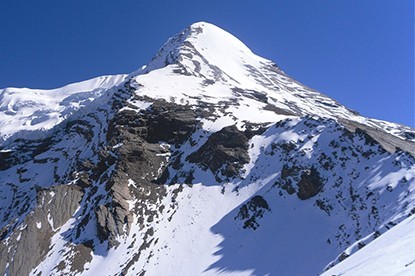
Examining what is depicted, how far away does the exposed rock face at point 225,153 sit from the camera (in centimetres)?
→ 6618

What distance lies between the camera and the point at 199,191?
2500 inches

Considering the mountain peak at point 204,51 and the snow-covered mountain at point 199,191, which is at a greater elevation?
the mountain peak at point 204,51

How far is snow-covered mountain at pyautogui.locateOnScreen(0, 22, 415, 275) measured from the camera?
47.2 meters

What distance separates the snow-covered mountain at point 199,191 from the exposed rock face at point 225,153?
0.22 metres

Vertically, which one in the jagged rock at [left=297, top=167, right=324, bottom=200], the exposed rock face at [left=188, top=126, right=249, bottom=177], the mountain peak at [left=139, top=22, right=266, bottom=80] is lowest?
the jagged rock at [left=297, top=167, right=324, bottom=200]

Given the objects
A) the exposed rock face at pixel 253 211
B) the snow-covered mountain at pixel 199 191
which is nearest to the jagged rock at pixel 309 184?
the snow-covered mountain at pixel 199 191

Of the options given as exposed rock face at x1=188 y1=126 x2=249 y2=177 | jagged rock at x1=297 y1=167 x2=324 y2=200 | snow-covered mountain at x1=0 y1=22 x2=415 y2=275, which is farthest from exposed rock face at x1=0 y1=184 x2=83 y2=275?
jagged rock at x1=297 y1=167 x2=324 y2=200

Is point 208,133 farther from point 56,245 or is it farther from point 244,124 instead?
point 56,245

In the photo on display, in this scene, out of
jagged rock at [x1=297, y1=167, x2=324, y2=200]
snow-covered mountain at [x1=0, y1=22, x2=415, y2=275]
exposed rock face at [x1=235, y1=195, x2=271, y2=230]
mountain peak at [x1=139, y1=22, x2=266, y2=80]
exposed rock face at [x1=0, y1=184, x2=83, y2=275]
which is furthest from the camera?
mountain peak at [x1=139, y1=22, x2=266, y2=80]

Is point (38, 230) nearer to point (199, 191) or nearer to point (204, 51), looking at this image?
point (199, 191)

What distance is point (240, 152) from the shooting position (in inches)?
2667

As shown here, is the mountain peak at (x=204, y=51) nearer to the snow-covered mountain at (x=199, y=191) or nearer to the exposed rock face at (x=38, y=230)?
the snow-covered mountain at (x=199, y=191)

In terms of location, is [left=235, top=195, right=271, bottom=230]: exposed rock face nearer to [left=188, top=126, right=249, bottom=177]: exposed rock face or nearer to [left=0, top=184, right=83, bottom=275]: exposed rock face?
[left=188, top=126, right=249, bottom=177]: exposed rock face

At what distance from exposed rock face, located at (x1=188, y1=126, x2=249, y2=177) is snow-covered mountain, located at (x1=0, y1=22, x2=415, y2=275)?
22 cm
